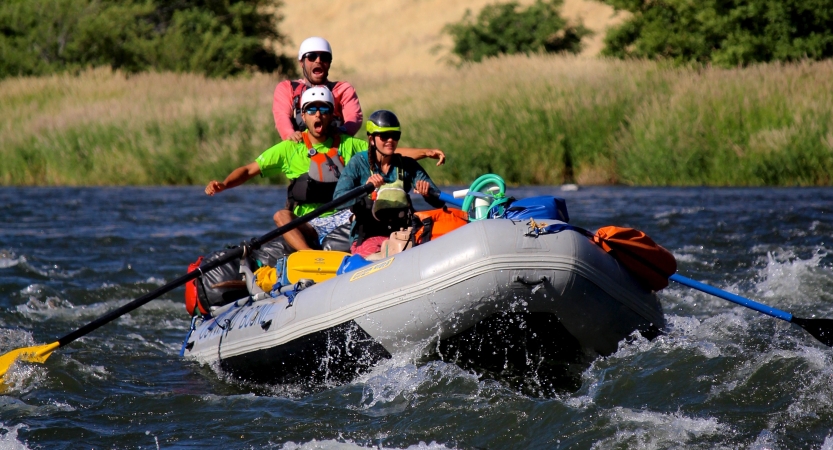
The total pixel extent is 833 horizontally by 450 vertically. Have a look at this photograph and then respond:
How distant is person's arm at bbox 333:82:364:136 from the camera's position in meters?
7.35

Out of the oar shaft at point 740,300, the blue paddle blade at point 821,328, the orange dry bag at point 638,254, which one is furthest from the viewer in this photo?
the blue paddle blade at point 821,328

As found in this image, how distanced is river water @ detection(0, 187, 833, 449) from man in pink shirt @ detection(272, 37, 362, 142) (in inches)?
72.6

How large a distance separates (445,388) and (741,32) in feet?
47.4

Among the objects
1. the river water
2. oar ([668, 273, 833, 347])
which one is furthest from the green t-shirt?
oar ([668, 273, 833, 347])

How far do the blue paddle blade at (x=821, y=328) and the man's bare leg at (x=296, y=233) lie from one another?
304cm

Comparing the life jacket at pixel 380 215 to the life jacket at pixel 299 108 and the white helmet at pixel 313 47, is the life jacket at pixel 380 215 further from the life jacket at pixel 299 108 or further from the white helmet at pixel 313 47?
the white helmet at pixel 313 47

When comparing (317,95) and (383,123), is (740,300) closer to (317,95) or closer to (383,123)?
(383,123)

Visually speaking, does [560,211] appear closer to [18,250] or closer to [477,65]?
[18,250]

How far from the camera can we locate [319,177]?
6.77m

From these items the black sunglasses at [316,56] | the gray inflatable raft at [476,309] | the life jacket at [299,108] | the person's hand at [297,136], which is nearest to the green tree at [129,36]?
the life jacket at [299,108]

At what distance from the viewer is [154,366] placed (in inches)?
262

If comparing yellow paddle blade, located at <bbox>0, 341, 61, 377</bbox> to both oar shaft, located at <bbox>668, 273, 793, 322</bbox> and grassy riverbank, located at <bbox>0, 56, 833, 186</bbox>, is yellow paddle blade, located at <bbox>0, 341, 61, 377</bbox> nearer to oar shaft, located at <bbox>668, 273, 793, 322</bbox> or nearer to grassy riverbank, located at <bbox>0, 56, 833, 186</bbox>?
oar shaft, located at <bbox>668, 273, 793, 322</bbox>

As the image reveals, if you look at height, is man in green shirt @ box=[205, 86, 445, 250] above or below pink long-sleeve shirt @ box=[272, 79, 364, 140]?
below

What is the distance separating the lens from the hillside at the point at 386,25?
5441 cm
